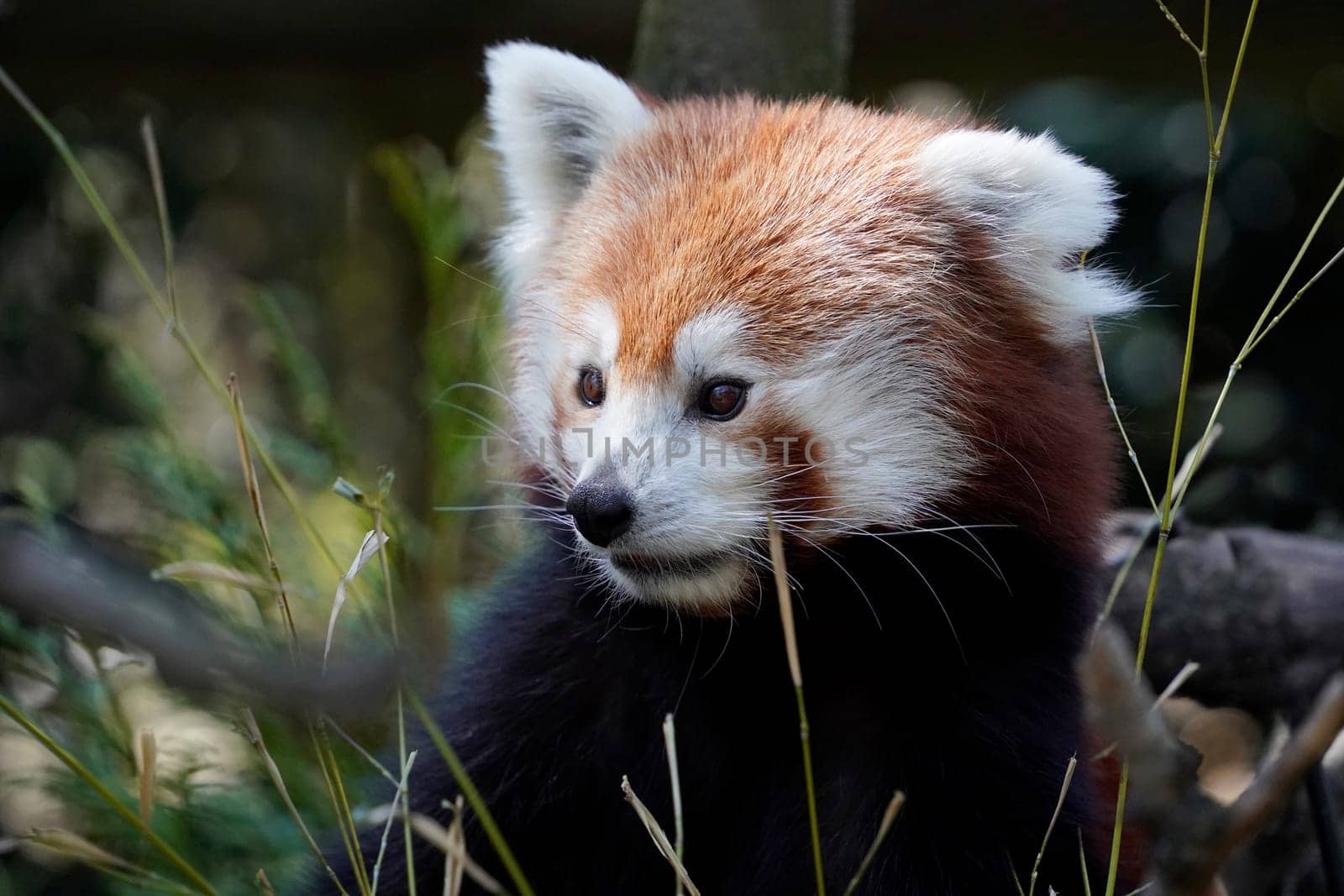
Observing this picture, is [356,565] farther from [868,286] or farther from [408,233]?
[408,233]

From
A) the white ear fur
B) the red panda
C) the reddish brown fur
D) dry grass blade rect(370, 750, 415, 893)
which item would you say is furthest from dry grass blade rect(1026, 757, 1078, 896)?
dry grass blade rect(370, 750, 415, 893)

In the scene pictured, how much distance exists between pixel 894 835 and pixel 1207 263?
9.70 feet

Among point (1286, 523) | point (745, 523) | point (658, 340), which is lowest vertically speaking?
point (1286, 523)

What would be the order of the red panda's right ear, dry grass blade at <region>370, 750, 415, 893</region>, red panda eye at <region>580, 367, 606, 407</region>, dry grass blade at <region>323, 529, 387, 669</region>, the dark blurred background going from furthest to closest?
the dark blurred background → the red panda's right ear → red panda eye at <region>580, 367, 606, 407</region> → dry grass blade at <region>370, 750, 415, 893</region> → dry grass blade at <region>323, 529, 387, 669</region>

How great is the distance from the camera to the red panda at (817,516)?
184 cm

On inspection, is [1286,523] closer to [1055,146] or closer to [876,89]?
[876,89]

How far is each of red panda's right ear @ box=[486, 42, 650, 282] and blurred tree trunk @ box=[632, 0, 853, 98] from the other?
0.73 m

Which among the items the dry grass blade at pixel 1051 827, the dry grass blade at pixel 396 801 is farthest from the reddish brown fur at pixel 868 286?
the dry grass blade at pixel 396 801

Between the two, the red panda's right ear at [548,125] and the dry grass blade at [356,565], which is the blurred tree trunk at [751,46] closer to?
the red panda's right ear at [548,125]

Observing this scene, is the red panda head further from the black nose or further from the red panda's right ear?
the red panda's right ear

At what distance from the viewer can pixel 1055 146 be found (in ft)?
6.46

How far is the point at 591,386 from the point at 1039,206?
78 cm

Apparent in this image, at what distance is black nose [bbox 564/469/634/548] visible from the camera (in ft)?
5.65

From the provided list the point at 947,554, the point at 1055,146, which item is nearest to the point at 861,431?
the point at 947,554
